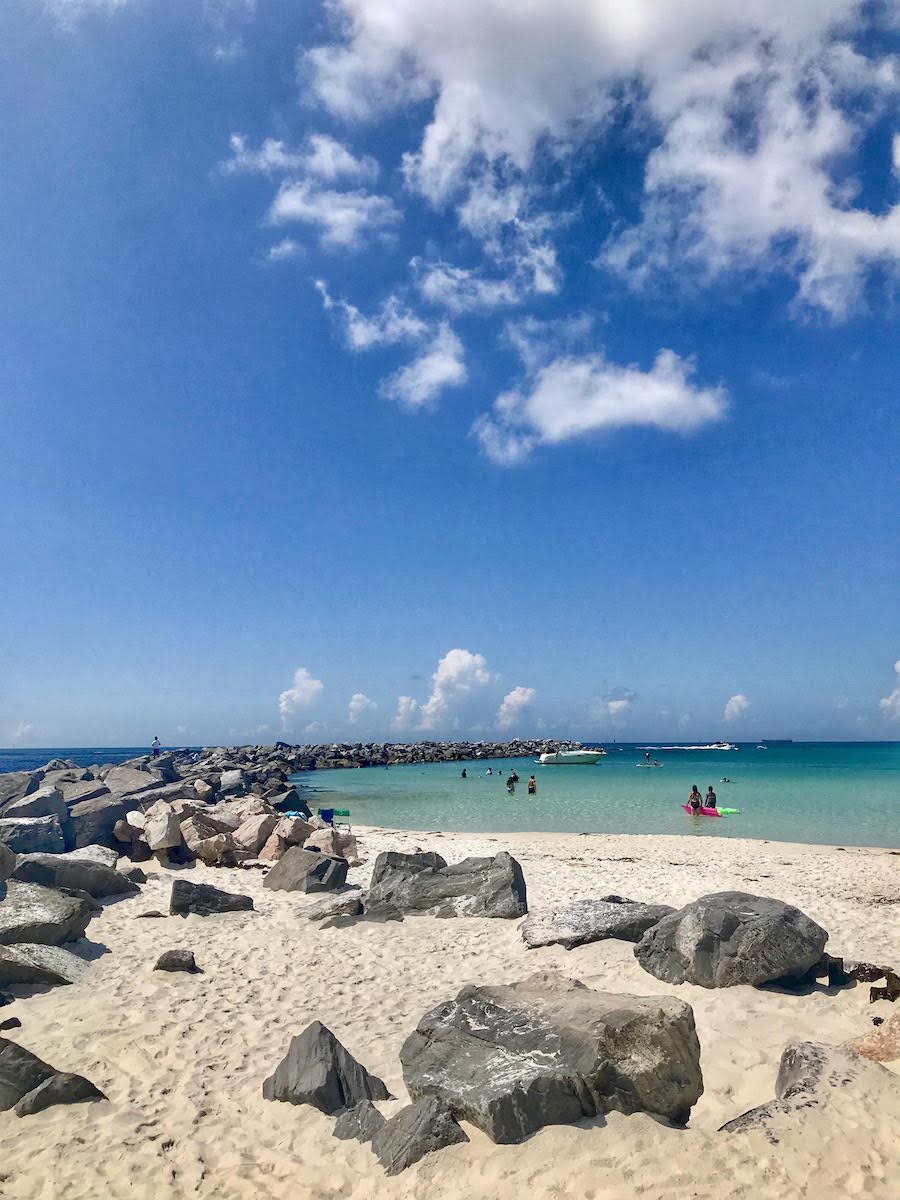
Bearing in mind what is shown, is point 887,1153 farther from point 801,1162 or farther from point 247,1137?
point 247,1137

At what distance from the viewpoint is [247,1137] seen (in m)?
6.12

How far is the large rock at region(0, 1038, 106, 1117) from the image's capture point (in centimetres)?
614

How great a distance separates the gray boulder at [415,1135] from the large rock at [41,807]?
15.0m

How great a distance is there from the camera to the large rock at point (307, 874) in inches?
579

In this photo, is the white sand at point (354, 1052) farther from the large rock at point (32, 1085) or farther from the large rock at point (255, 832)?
the large rock at point (255, 832)

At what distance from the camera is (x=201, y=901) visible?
12.9m

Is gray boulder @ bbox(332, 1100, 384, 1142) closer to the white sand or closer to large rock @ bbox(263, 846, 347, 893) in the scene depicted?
the white sand

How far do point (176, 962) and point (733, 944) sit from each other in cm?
752

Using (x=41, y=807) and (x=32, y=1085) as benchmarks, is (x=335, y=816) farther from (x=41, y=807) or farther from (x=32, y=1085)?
(x=32, y=1085)

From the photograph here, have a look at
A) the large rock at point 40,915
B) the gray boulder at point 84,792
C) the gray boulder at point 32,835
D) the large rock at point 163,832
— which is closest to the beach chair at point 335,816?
the large rock at point 163,832

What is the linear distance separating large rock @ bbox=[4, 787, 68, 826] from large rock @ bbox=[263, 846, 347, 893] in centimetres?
656

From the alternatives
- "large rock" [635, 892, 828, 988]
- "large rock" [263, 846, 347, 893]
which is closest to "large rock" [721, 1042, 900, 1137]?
"large rock" [635, 892, 828, 988]

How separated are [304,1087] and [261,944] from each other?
5126 millimetres

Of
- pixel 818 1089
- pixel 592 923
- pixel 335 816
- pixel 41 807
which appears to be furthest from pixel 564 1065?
pixel 335 816
